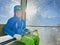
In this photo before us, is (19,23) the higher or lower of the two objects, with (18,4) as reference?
lower

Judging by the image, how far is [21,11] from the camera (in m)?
2.58

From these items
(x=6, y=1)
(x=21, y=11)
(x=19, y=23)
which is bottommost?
(x=19, y=23)

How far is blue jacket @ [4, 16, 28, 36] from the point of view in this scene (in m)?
2.45

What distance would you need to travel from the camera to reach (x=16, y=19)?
99.4 inches

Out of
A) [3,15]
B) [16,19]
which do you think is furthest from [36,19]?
[3,15]

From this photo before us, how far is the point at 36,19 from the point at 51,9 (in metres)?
0.32

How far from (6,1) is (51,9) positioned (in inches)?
31.6

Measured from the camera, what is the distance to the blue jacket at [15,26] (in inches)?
96.6

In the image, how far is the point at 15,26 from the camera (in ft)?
8.30

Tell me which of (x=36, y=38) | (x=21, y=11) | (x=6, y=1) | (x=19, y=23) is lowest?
(x=36, y=38)

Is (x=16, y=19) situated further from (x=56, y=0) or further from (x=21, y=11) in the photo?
(x=56, y=0)

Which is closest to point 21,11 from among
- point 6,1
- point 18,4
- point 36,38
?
point 18,4

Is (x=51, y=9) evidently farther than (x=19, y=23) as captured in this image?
Yes

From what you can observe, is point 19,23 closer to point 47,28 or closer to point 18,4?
point 18,4
